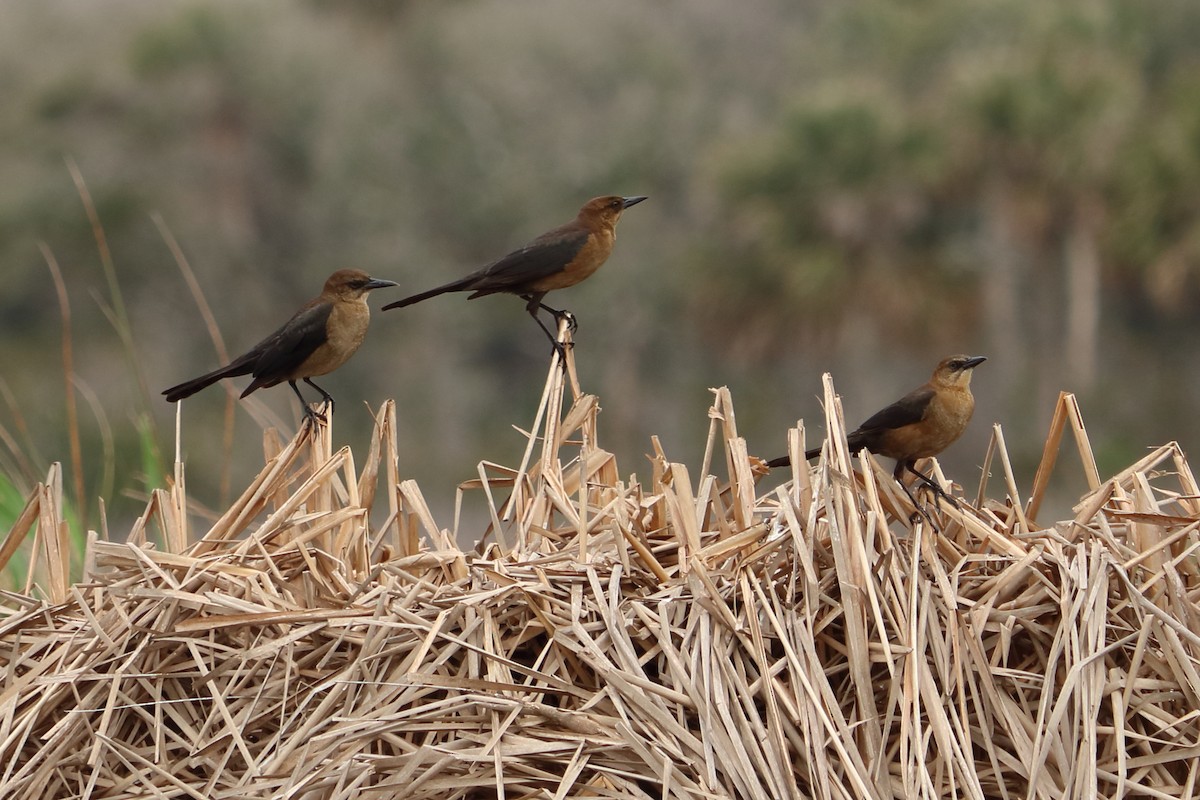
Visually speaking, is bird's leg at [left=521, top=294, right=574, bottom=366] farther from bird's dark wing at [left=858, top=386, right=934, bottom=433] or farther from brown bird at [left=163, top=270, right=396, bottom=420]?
bird's dark wing at [left=858, top=386, right=934, bottom=433]

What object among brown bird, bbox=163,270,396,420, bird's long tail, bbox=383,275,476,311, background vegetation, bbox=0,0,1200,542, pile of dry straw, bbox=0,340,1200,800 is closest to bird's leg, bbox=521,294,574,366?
bird's long tail, bbox=383,275,476,311

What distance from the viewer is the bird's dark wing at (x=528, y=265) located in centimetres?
458

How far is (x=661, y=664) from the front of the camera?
97.3 inches

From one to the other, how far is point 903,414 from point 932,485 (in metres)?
0.60

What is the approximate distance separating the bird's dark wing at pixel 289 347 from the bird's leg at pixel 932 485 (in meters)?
1.85

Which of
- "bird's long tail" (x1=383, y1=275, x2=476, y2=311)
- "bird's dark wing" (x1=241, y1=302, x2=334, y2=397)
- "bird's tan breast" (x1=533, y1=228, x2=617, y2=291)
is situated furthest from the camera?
"bird's tan breast" (x1=533, y1=228, x2=617, y2=291)

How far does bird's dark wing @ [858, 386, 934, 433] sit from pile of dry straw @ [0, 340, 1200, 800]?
79cm

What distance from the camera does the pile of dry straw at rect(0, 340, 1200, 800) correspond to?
2361 mm

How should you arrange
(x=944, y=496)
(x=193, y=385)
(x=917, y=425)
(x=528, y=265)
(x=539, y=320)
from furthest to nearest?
(x=528, y=265), (x=539, y=320), (x=193, y=385), (x=917, y=425), (x=944, y=496)

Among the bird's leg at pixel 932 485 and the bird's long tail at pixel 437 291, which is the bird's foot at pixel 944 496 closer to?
the bird's leg at pixel 932 485

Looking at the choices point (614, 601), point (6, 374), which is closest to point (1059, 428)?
point (614, 601)

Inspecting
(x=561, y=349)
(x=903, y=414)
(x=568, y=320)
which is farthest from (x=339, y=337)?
(x=903, y=414)

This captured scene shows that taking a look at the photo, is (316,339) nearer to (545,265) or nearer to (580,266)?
(545,265)

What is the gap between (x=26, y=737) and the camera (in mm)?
2523
